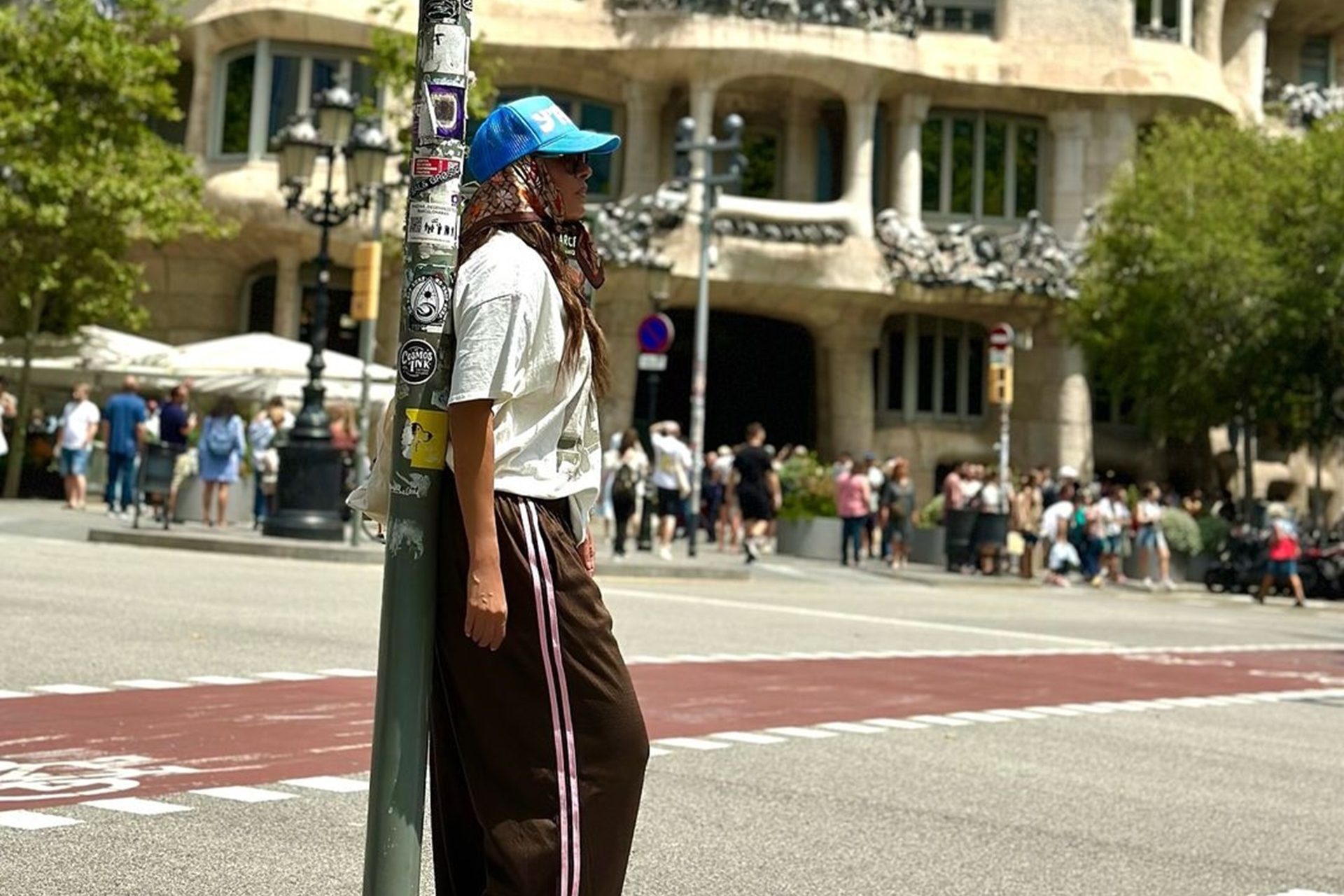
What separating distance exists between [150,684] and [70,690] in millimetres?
464

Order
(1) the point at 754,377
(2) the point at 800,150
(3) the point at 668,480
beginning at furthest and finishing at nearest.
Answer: (1) the point at 754,377 → (2) the point at 800,150 → (3) the point at 668,480

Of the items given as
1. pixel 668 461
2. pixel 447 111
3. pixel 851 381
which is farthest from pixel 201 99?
pixel 447 111

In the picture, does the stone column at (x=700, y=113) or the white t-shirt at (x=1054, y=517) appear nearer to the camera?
the white t-shirt at (x=1054, y=517)

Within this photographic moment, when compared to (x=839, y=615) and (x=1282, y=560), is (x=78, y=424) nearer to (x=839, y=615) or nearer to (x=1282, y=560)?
(x=839, y=615)

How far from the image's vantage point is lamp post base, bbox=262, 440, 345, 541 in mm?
22906

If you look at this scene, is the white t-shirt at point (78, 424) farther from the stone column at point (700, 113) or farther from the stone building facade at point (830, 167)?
the stone column at point (700, 113)

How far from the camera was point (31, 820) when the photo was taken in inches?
242

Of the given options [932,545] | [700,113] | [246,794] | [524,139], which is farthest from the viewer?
[700,113]

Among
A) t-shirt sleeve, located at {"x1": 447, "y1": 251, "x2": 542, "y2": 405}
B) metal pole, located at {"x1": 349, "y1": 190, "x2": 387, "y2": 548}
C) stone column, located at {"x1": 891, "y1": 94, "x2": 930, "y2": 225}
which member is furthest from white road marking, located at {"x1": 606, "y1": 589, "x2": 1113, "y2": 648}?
stone column, located at {"x1": 891, "y1": 94, "x2": 930, "y2": 225}

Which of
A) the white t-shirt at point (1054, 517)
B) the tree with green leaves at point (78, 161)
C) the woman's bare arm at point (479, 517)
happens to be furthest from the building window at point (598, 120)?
the woman's bare arm at point (479, 517)

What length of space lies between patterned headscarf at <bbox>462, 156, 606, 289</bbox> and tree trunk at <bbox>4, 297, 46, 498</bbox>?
29.2 metres

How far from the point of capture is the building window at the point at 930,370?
44.1m

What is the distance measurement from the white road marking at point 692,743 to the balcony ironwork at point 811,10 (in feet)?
103

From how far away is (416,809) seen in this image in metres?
4.05
